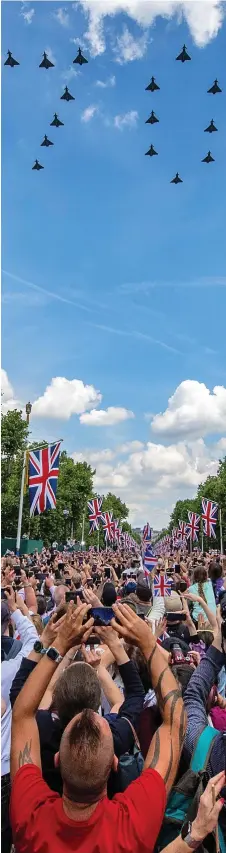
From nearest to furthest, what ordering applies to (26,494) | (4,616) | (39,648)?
1. (39,648)
2. (4,616)
3. (26,494)

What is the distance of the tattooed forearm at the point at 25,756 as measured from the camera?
7.66 feet

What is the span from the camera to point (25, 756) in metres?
2.35

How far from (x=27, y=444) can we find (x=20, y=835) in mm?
46947

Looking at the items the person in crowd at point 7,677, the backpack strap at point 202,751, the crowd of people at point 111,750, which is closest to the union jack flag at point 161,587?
the person in crowd at point 7,677

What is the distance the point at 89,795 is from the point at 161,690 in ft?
1.65

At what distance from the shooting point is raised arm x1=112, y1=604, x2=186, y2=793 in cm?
235

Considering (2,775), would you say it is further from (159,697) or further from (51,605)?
(51,605)

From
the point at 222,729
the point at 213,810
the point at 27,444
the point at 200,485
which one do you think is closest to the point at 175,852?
the point at 213,810

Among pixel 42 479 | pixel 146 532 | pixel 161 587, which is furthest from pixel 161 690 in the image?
pixel 146 532

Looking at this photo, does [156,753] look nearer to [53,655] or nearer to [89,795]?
[89,795]

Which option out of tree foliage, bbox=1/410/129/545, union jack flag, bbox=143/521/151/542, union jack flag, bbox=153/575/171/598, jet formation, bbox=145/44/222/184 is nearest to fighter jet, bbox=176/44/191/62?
jet formation, bbox=145/44/222/184

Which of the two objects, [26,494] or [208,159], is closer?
[208,159]

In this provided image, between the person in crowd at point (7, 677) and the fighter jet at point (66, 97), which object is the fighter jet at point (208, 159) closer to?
the fighter jet at point (66, 97)

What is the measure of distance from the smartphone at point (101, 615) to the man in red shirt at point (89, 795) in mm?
365
